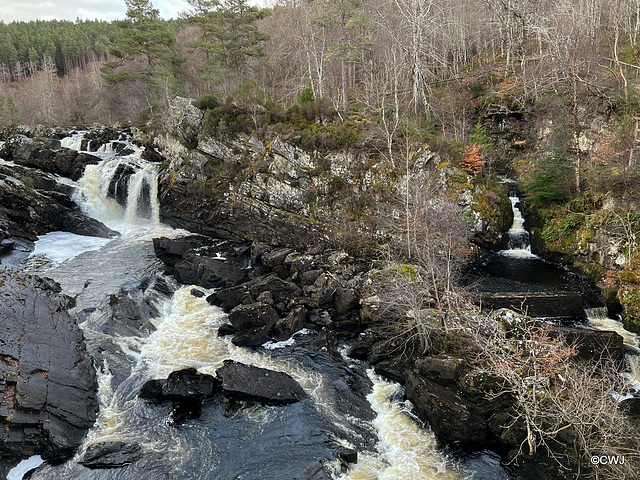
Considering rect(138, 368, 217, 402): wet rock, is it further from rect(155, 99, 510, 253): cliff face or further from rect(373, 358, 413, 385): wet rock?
rect(155, 99, 510, 253): cliff face

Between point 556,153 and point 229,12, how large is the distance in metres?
31.8

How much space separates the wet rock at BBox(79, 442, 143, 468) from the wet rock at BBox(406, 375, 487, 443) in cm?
890

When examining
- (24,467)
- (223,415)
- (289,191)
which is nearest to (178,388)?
(223,415)

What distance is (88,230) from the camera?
93.9 feet

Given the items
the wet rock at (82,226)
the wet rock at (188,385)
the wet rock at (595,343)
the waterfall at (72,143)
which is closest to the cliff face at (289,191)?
the wet rock at (82,226)

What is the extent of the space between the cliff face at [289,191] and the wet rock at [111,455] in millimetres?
17333

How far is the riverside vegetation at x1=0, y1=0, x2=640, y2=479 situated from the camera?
12.0m

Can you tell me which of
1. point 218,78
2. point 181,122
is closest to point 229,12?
point 218,78

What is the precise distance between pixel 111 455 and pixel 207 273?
470 inches

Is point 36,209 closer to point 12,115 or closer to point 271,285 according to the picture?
point 271,285

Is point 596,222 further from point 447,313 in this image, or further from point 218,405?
point 218,405

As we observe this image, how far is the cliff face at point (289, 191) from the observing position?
84.0ft

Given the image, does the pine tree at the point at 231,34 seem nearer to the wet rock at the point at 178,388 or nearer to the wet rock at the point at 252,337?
the wet rock at the point at 252,337

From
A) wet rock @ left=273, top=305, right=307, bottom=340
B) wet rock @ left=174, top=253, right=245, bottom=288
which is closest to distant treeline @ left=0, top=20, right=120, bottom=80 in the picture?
wet rock @ left=174, top=253, right=245, bottom=288
